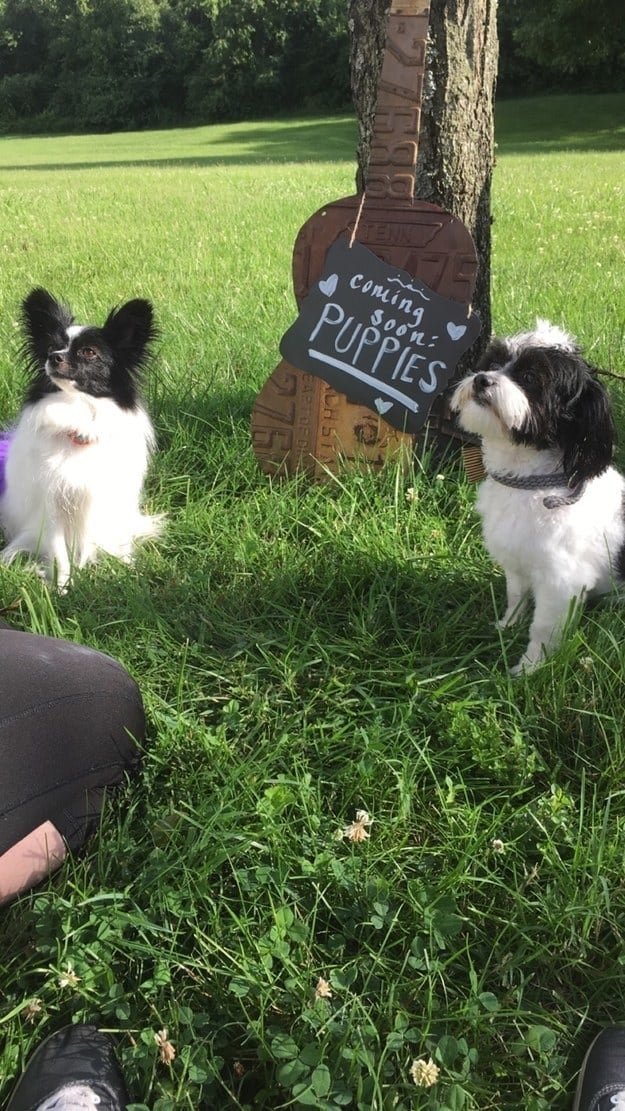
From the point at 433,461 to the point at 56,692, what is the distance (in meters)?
1.89

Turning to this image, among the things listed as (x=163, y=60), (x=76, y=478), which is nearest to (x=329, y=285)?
(x=76, y=478)

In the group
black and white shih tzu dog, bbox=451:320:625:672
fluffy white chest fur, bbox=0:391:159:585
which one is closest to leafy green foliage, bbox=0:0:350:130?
fluffy white chest fur, bbox=0:391:159:585

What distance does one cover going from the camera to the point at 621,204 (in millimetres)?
9031

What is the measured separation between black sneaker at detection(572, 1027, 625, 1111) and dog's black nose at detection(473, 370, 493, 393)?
4.56 ft

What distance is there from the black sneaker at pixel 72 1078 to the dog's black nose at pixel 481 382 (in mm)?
1603

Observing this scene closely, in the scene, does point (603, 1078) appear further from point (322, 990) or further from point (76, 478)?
point (76, 478)

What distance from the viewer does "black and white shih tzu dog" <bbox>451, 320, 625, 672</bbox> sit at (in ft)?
6.45

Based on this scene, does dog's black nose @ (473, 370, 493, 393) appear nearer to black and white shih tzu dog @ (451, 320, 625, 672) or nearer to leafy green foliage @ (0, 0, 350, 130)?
black and white shih tzu dog @ (451, 320, 625, 672)

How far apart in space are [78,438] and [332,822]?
1602 millimetres

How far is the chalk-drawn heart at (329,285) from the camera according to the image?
2951 millimetres

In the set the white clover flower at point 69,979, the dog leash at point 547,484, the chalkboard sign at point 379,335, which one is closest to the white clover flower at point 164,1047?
the white clover flower at point 69,979

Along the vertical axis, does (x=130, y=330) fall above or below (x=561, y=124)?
below

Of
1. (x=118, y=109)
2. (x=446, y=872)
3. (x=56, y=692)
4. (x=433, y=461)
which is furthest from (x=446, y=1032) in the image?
(x=118, y=109)

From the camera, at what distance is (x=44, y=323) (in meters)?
2.64
